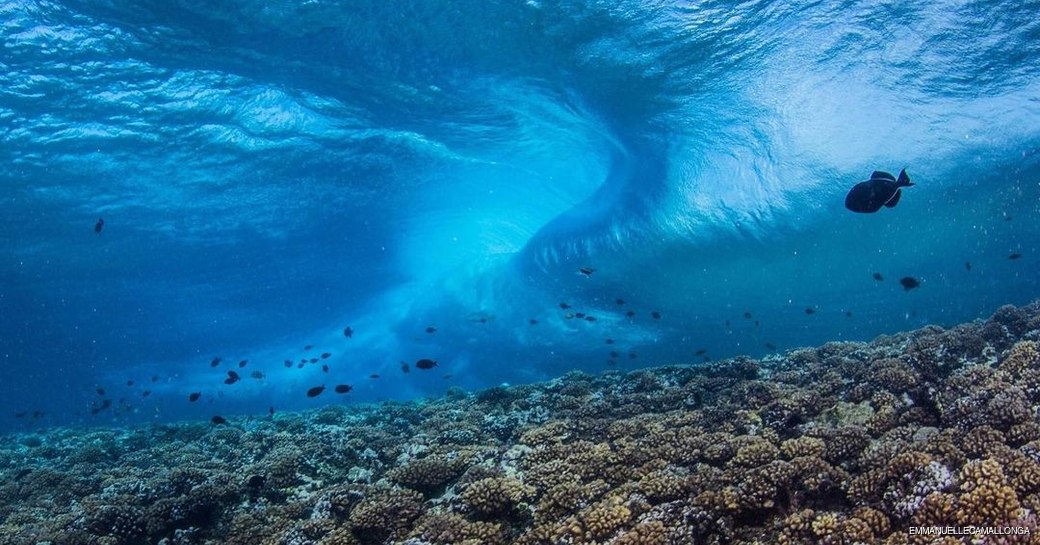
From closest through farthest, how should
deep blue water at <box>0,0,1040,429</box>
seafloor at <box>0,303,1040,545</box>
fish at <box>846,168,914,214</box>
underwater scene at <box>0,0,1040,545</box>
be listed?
seafloor at <box>0,303,1040,545</box>, underwater scene at <box>0,0,1040,545</box>, fish at <box>846,168,914,214</box>, deep blue water at <box>0,0,1040,429</box>

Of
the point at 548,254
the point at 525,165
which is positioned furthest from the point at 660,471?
the point at 548,254

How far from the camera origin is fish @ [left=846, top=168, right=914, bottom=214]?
20.8 ft

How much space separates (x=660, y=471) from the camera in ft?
17.8

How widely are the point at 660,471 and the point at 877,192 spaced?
4.24m

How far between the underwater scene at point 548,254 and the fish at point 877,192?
48 millimetres

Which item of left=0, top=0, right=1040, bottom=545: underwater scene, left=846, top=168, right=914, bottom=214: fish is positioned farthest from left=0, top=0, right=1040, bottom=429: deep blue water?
left=846, top=168, right=914, bottom=214: fish

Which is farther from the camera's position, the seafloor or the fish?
the fish

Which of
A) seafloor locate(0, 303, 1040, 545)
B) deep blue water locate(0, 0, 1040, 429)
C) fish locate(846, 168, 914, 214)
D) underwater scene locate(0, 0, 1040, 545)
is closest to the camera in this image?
seafloor locate(0, 303, 1040, 545)

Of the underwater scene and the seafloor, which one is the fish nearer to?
the underwater scene

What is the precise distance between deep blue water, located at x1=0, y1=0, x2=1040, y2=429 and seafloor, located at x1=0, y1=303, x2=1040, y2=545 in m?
11.8

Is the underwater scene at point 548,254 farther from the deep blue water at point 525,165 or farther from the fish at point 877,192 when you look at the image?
the deep blue water at point 525,165

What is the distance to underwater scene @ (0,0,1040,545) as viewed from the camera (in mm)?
5473

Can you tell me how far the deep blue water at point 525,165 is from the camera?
16.4 meters

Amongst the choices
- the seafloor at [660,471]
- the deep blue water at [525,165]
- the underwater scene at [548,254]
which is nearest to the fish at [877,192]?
the underwater scene at [548,254]
